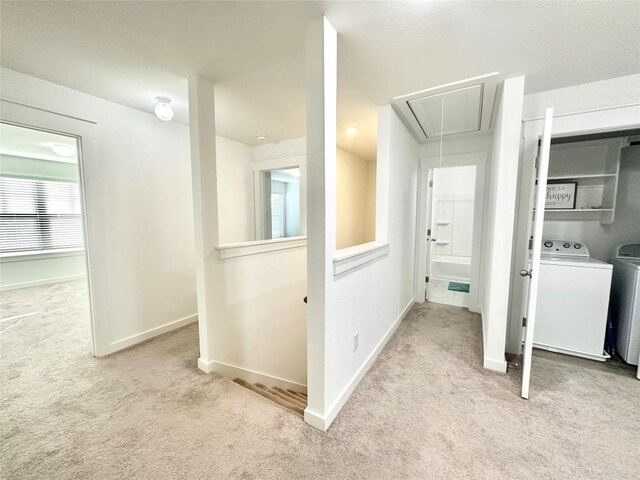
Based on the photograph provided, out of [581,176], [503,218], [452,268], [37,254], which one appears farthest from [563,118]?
[37,254]

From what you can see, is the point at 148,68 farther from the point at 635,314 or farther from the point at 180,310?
the point at 635,314

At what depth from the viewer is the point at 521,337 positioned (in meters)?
2.43

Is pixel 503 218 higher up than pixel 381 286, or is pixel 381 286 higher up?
pixel 503 218

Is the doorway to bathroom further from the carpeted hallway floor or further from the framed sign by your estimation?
the carpeted hallway floor

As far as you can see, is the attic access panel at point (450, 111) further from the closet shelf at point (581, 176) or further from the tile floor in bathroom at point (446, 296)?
the tile floor in bathroom at point (446, 296)

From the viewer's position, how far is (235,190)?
375 centimetres

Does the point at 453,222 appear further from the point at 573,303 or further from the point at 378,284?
the point at 378,284

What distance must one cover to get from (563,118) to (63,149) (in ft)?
22.6

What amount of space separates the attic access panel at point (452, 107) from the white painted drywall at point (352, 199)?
4.10ft

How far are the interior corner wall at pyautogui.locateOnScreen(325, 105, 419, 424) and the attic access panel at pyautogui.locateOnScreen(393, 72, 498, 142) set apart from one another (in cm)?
15

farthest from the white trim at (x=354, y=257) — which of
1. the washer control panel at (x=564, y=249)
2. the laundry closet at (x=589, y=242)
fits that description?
the washer control panel at (x=564, y=249)

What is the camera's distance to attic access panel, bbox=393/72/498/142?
2.07 metres

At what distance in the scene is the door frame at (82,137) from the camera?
1.88 metres

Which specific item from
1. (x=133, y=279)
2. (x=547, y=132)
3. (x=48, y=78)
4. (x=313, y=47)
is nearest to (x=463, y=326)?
(x=547, y=132)
